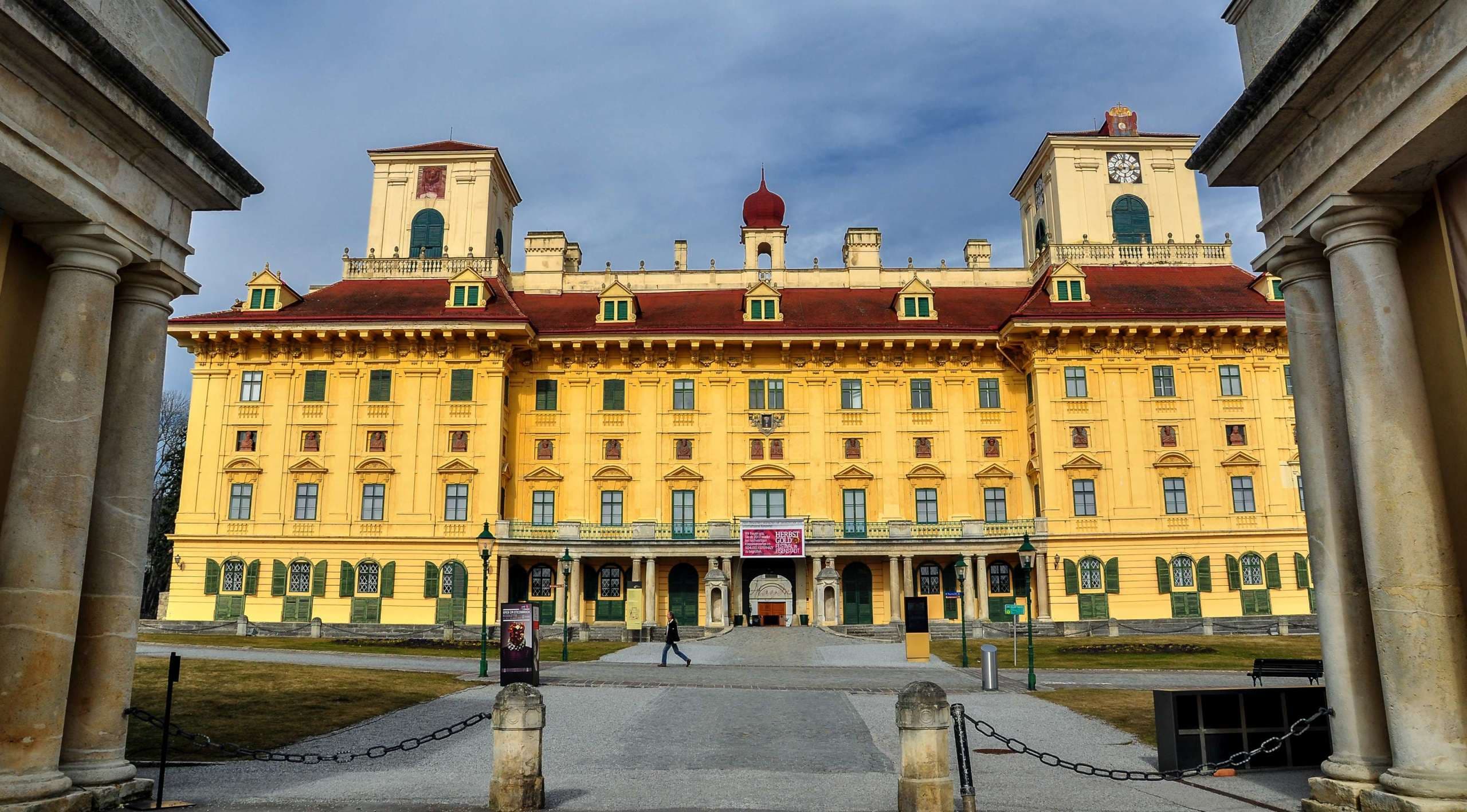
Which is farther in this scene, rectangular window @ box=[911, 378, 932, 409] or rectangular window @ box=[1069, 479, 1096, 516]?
rectangular window @ box=[911, 378, 932, 409]

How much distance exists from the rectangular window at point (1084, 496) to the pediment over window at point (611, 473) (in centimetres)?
2099

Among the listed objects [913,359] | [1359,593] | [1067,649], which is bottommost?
[1067,649]

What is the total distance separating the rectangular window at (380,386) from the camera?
152 ft

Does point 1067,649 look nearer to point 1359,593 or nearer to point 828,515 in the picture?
point 828,515

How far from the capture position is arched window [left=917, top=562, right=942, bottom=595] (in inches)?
1810

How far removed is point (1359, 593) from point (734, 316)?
40946 millimetres

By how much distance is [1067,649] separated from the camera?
1281 inches

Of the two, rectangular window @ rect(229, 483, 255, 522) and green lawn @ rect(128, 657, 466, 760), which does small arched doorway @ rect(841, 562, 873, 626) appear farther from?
rectangular window @ rect(229, 483, 255, 522)

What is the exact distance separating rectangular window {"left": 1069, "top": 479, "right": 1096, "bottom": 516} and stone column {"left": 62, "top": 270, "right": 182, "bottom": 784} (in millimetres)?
40987

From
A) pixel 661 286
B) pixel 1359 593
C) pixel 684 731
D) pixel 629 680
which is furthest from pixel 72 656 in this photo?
pixel 661 286

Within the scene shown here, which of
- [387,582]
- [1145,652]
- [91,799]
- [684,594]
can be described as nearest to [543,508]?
[387,582]

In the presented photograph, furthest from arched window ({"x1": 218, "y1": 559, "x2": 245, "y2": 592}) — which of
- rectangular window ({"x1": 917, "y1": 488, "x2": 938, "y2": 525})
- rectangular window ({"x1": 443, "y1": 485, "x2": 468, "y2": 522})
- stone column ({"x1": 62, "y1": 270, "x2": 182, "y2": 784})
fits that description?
stone column ({"x1": 62, "y1": 270, "x2": 182, "y2": 784})

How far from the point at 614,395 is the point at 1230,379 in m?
29.6

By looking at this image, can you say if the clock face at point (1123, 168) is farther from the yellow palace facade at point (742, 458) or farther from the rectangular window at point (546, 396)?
the rectangular window at point (546, 396)
